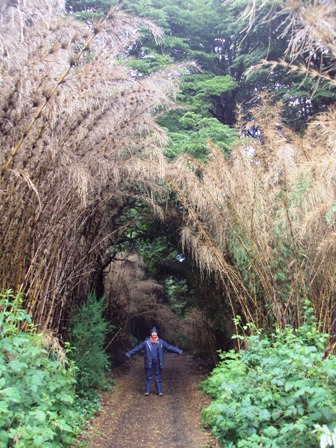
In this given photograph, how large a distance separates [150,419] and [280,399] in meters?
2.94

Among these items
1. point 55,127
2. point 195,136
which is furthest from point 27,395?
point 195,136

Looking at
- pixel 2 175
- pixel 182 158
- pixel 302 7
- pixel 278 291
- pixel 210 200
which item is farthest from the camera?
pixel 182 158

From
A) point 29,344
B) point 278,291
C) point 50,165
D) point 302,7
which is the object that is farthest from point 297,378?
point 50,165

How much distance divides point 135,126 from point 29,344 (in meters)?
2.77

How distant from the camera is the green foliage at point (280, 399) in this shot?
2592mm

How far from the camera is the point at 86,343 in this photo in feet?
19.1

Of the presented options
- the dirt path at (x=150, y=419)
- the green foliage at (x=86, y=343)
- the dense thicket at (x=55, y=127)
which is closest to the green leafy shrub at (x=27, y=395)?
the dense thicket at (x=55, y=127)

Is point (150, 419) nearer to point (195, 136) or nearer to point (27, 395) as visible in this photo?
point (27, 395)

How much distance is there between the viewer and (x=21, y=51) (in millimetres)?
3303

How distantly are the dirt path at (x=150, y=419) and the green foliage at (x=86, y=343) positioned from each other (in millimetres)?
475

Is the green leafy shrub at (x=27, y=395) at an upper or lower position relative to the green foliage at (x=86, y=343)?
upper

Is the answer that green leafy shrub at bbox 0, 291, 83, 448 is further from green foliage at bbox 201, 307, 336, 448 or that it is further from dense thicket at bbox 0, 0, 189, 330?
green foliage at bbox 201, 307, 336, 448

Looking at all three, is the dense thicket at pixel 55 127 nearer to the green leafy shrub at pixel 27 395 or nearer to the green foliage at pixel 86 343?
the green leafy shrub at pixel 27 395

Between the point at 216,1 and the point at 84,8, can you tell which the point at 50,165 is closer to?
the point at 84,8
